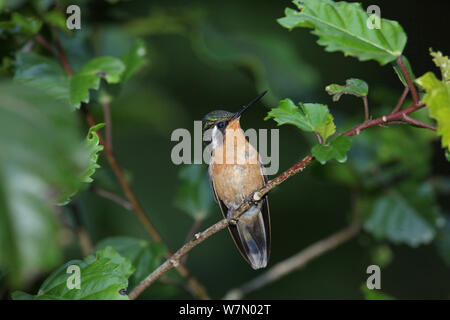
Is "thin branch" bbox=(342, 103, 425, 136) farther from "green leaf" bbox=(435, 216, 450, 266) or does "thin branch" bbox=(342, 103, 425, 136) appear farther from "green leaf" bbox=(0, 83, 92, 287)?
"green leaf" bbox=(435, 216, 450, 266)

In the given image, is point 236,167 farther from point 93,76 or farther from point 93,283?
point 93,283

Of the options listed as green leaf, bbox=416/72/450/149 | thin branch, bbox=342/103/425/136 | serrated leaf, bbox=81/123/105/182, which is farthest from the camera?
serrated leaf, bbox=81/123/105/182

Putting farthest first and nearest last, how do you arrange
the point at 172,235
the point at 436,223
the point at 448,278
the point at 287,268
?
the point at 172,235
the point at 448,278
the point at 436,223
the point at 287,268

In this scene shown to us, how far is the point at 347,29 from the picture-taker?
7.14ft

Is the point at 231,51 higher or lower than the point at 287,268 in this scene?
higher

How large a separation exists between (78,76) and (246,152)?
1659mm

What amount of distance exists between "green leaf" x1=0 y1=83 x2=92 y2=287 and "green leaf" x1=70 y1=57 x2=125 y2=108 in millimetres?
1265

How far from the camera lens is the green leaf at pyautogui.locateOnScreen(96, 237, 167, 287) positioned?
2900 mm

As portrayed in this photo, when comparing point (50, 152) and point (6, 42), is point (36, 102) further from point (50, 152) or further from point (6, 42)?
point (6, 42)

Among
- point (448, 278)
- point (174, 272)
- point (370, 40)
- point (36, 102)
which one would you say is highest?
point (370, 40)

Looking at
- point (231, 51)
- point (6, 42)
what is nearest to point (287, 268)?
point (231, 51)


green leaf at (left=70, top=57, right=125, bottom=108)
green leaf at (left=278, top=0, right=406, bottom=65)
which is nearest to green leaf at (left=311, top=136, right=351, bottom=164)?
green leaf at (left=278, top=0, right=406, bottom=65)

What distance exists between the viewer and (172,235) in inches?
262

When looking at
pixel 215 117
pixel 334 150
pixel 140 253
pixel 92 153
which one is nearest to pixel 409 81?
pixel 334 150
